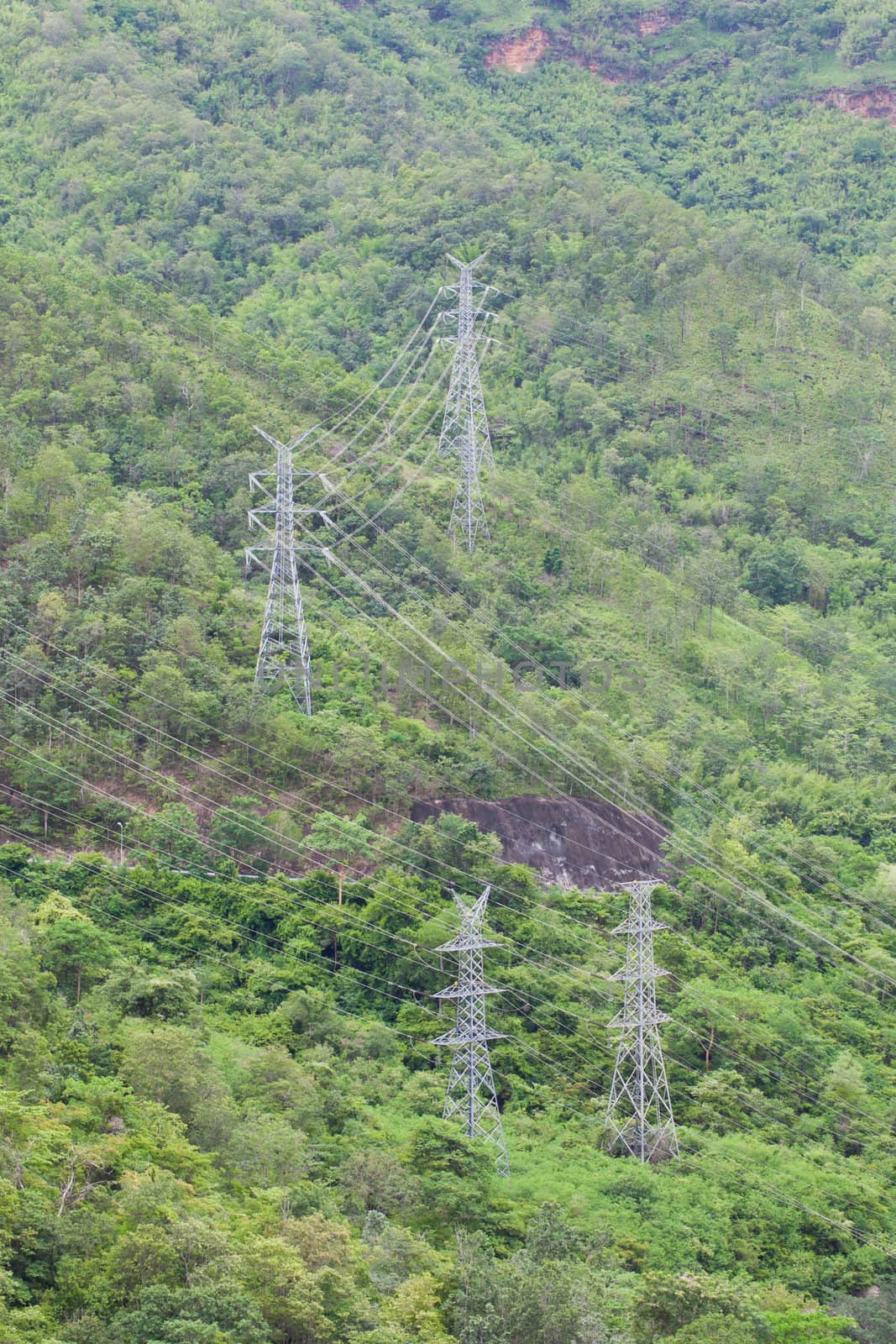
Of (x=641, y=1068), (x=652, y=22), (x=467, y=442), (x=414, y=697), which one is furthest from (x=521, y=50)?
(x=641, y=1068)

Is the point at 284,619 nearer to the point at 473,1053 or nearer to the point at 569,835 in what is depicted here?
the point at 569,835

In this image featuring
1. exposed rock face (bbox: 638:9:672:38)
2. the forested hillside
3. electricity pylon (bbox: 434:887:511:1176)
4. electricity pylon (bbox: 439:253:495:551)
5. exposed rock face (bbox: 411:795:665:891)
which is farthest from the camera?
exposed rock face (bbox: 638:9:672:38)

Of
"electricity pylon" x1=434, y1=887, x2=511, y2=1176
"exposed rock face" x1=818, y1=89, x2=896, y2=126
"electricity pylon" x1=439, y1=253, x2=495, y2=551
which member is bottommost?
"electricity pylon" x1=434, y1=887, x2=511, y2=1176

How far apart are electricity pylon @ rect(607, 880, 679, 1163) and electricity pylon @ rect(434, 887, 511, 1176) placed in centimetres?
281

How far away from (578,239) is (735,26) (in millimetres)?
36657

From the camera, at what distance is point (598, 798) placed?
5412 cm

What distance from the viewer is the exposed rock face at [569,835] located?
5200 cm

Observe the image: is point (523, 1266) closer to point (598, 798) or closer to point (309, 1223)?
point (309, 1223)

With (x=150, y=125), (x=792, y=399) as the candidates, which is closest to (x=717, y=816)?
(x=792, y=399)

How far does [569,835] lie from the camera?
5309 cm

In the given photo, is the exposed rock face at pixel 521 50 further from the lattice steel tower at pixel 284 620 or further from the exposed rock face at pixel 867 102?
the lattice steel tower at pixel 284 620

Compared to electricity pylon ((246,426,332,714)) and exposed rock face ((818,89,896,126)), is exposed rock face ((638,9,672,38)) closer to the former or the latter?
exposed rock face ((818,89,896,126))

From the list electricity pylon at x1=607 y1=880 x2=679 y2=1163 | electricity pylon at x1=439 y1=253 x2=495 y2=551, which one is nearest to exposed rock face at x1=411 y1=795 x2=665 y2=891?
electricity pylon at x1=607 y1=880 x2=679 y2=1163

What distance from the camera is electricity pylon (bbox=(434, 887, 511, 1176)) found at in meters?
41.2
